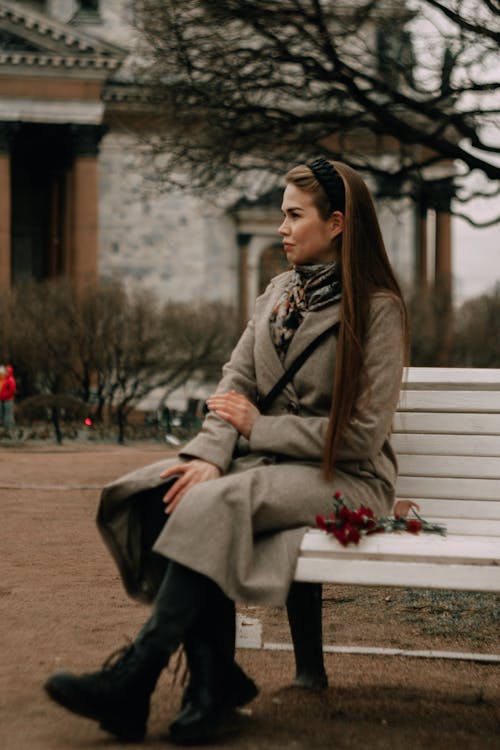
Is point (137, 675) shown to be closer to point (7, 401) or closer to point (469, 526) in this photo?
point (469, 526)

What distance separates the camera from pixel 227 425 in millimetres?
4559

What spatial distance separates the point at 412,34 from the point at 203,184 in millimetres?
2956

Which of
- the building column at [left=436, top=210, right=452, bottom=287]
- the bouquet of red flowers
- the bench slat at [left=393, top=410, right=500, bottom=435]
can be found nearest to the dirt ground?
the bouquet of red flowers

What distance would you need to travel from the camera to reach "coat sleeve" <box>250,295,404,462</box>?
4434 mm

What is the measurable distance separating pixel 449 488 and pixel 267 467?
3.55 feet

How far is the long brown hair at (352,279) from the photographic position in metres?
4.44

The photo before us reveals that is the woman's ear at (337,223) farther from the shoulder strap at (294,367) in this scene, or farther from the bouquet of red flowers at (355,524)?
the bouquet of red flowers at (355,524)

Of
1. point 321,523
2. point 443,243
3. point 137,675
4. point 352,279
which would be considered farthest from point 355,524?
point 443,243

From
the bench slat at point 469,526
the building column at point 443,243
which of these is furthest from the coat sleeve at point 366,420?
the building column at point 443,243

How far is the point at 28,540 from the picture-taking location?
9328 millimetres

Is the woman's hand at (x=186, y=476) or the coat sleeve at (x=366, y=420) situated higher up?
the coat sleeve at (x=366, y=420)

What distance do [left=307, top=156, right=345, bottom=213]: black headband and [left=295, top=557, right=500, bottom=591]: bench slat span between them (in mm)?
1191

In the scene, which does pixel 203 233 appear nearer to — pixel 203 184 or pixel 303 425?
pixel 203 184

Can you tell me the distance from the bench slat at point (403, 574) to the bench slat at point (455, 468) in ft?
3.94
